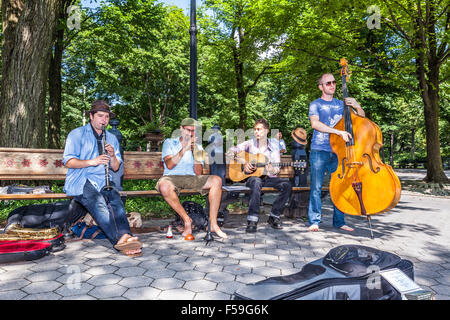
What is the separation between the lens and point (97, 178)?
3.98 m

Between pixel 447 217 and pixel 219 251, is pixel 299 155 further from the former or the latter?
pixel 447 217

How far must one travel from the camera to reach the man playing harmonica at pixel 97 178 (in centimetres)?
360

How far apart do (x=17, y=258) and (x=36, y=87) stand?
381 centimetres

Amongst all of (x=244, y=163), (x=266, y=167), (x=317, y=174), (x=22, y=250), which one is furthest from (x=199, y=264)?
(x=317, y=174)

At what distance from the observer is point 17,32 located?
5.80 meters

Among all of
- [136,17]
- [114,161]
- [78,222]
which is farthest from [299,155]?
[136,17]

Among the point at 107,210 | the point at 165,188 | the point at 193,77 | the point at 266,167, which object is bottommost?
the point at 107,210

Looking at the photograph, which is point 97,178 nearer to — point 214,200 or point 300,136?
point 214,200

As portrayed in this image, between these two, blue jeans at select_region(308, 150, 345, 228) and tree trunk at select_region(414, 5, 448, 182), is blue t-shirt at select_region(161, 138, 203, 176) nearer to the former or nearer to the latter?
blue jeans at select_region(308, 150, 345, 228)

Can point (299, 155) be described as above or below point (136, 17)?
below

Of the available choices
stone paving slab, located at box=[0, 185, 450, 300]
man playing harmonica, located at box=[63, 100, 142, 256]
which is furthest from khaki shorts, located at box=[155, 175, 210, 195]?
man playing harmonica, located at box=[63, 100, 142, 256]

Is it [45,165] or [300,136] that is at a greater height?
[300,136]

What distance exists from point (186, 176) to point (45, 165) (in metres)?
2.10

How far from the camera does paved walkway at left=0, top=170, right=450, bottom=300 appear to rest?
8.60 ft
